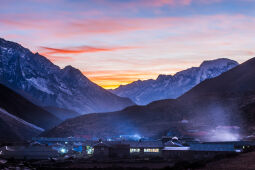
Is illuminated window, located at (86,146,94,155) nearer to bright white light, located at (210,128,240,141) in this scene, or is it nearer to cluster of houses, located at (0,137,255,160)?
cluster of houses, located at (0,137,255,160)

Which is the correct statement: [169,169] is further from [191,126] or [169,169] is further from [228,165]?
[191,126]

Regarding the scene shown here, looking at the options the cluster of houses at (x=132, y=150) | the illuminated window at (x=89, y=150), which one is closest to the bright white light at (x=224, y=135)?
the cluster of houses at (x=132, y=150)

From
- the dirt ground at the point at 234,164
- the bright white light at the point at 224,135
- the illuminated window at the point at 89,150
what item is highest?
the bright white light at the point at 224,135

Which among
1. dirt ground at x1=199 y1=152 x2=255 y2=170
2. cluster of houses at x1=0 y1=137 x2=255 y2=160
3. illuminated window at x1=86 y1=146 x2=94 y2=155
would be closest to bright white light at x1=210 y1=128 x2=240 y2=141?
cluster of houses at x1=0 y1=137 x2=255 y2=160

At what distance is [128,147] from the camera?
319 feet

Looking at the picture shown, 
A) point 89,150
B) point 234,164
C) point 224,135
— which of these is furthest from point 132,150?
point 224,135

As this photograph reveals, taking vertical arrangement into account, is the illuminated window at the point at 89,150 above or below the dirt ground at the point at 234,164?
above

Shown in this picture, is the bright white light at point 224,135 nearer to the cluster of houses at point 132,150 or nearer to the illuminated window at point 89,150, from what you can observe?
the cluster of houses at point 132,150

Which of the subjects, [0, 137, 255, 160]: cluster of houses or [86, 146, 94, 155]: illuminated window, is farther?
[86, 146, 94, 155]: illuminated window

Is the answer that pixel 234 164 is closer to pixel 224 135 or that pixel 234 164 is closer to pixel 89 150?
pixel 89 150

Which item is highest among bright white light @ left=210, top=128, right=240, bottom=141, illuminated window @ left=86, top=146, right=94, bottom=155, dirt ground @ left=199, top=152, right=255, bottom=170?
bright white light @ left=210, top=128, right=240, bottom=141

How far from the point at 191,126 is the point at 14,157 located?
97.6m

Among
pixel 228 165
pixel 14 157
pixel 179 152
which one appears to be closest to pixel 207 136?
pixel 179 152

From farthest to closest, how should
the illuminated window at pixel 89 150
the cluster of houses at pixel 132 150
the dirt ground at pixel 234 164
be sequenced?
→ the illuminated window at pixel 89 150 → the cluster of houses at pixel 132 150 → the dirt ground at pixel 234 164
